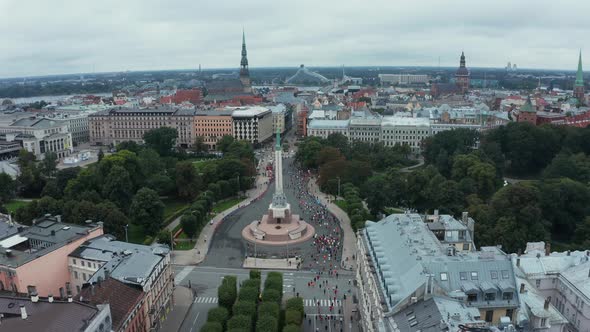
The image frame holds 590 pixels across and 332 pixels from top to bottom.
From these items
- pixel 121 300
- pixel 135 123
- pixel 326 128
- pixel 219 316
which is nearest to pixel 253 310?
pixel 219 316

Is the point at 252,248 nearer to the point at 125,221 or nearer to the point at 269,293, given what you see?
the point at 125,221

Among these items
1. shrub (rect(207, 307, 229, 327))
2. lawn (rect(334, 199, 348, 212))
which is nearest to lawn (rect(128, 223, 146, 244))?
shrub (rect(207, 307, 229, 327))

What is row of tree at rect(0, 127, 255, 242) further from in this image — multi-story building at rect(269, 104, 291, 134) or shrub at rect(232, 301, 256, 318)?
multi-story building at rect(269, 104, 291, 134)

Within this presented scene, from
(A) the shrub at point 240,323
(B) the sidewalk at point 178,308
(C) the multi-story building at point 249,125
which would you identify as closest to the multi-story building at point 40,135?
(C) the multi-story building at point 249,125

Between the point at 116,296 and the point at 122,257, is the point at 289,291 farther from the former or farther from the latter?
the point at 116,296

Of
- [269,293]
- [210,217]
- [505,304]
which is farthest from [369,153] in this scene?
[505,304]

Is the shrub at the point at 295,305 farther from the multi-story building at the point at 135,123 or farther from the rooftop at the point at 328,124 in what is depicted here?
the multi-story building at the point at 135,123
